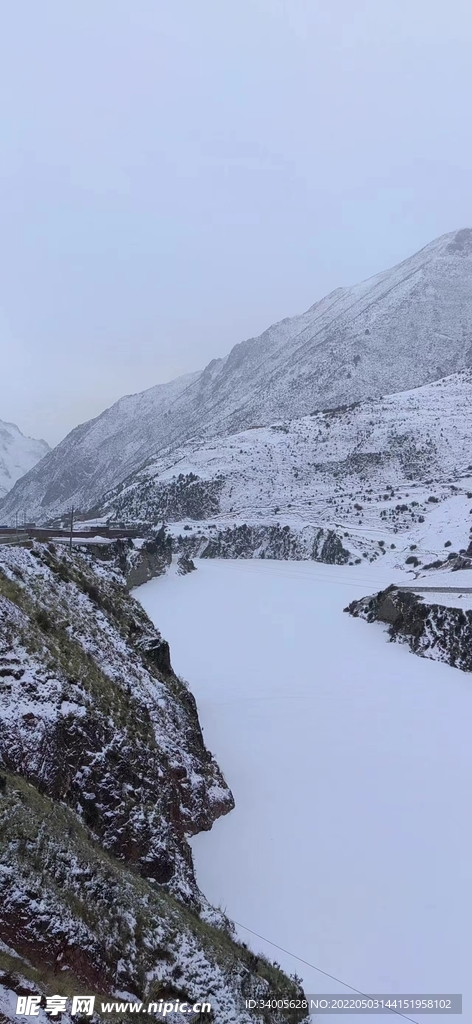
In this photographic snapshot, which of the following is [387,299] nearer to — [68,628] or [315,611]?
[315,611]

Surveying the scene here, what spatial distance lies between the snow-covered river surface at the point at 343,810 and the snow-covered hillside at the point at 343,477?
1327 inches

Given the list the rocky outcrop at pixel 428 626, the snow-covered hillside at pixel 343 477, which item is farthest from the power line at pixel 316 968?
the snow-covered hillside at pixel 343 477

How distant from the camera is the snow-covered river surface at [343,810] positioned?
7137 millimetres

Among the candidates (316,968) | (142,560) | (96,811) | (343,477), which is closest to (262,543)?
(343,477)

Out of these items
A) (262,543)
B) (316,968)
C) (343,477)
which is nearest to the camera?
(316,968)

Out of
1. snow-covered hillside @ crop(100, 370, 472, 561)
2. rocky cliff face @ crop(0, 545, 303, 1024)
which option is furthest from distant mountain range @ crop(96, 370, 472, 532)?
rocky cliff face @ crop(0, 545, 303, 1024)

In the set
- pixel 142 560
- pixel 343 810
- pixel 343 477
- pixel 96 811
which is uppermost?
pixel 343 477

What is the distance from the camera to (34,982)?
416 centimetres

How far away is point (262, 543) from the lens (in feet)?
188

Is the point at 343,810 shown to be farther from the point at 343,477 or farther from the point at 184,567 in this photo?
the point at 343,477

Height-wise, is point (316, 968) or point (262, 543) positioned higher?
point (262, 543)

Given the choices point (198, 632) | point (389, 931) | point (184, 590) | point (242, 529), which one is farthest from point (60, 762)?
point (242, 529)

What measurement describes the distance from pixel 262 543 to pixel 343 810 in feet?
156

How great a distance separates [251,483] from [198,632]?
1938 inches
